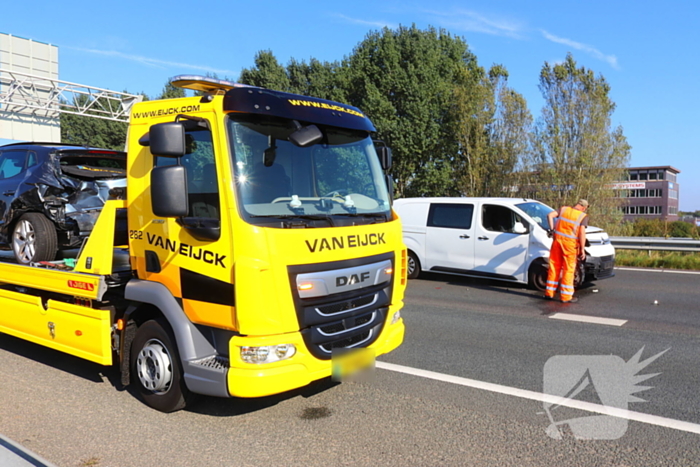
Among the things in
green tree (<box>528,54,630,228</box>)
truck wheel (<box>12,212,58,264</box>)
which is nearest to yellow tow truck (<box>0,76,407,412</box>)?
truck wheel (<box>12,212,58,264</box>)

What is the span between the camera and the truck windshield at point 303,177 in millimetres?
3975

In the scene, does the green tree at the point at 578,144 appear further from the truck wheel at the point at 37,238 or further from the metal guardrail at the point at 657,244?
the truck wheel at the point at 37,238

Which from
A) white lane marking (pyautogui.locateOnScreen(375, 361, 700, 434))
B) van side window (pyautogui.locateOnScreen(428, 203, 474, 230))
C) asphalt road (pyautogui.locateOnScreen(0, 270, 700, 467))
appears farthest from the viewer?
van side window (pyautogui.locateOnScreen(428, 203, 474, 230))

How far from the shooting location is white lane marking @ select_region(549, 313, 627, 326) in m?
7.56

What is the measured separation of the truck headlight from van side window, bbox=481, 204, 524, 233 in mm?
7645

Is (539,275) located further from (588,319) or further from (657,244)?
(657,244)

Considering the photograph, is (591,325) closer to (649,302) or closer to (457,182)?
(649,302)

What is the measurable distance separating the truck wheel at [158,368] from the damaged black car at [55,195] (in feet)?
8.10

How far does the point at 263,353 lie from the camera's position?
3.79 metres

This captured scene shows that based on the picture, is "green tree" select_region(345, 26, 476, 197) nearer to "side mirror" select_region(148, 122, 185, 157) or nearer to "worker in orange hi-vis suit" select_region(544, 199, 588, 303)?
"worker in orange hi-vis suit" select_region(544, 199, 588, 303)

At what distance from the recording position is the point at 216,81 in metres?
4.52

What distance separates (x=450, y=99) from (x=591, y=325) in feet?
86.2

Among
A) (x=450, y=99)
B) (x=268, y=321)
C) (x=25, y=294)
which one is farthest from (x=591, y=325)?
(x=450, y=99)

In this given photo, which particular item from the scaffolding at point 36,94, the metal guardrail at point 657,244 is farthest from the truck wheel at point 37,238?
the scaffolding at point 36,94
